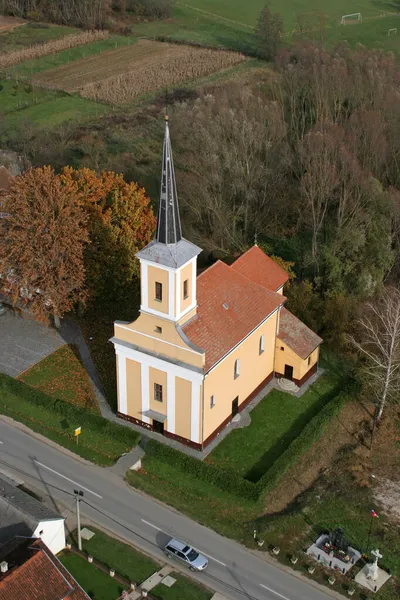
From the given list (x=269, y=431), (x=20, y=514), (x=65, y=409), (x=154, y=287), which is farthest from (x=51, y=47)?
(x=20, y=514)

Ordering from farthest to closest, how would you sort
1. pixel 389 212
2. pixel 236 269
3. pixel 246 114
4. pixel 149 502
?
1. pixel 246 114
2. pixel 389 212
3. pixel 236 269
4. pixel 149 502

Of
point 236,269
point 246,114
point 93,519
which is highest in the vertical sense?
point 246,114

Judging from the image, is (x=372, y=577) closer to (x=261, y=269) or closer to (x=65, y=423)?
(x=65, y=423)

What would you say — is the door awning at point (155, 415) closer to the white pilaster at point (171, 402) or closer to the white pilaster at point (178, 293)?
the white pilaster at point (171, 402)

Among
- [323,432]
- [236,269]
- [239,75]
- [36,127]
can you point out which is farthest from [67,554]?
[239,75]

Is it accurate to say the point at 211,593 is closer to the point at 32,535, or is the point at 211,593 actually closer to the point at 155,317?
the point at 32,535

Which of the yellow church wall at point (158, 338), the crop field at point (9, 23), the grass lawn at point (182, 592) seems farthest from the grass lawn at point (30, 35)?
the grass lawn at point (182, 592)

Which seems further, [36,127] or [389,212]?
[36,127]
